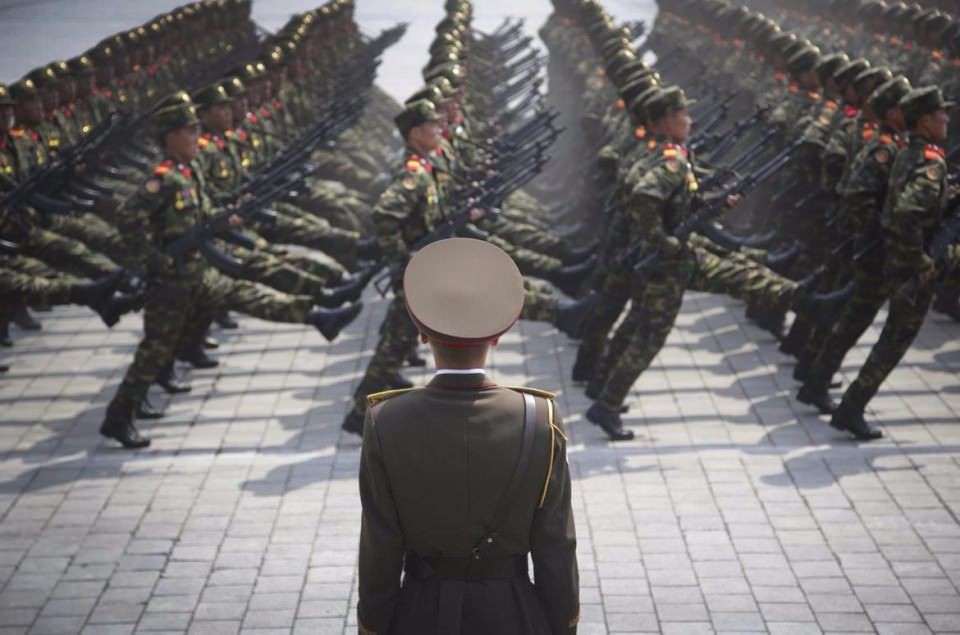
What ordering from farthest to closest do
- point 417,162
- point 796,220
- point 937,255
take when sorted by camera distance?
point 796,220 < point 417,162 < point 937,255

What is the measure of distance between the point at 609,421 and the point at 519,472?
4.36m

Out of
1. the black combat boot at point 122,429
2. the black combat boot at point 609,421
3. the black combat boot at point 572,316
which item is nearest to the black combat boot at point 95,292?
the black combat boot at point 122,429

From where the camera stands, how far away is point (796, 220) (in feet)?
31.8

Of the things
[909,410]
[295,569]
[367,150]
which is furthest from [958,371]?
[367,150]

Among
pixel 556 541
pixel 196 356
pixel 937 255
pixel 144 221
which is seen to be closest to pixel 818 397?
pixel 937 255

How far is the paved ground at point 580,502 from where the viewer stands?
5.93m

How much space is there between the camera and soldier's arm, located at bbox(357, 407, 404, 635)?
148 inches

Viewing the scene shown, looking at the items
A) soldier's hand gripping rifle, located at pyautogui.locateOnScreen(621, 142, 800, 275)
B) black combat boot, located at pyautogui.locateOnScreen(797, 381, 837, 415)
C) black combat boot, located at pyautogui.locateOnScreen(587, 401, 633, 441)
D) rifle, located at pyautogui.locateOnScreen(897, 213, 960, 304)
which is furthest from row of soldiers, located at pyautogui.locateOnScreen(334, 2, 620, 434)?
rifle, located at pyautogui.locateOnScreen(897, 213, 960, 304)

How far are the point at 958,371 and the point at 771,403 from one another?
140cm

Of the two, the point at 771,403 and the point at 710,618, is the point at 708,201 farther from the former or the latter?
the point at 710,618

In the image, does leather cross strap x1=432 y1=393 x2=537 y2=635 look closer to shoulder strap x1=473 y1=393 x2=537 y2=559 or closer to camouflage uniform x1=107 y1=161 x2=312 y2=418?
shoulder strap x1=473 y1=393 x2=537 y2=559

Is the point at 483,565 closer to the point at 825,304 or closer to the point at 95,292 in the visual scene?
the point at 825,304

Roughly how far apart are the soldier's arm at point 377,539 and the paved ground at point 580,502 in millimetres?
2087

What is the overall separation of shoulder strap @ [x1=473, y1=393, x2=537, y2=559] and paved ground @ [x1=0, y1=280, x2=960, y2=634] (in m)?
2.09
